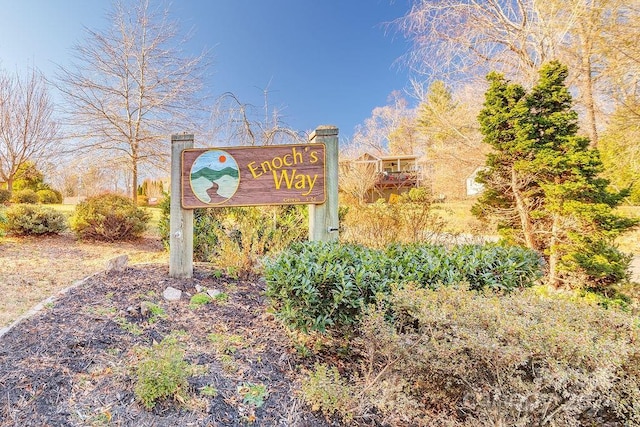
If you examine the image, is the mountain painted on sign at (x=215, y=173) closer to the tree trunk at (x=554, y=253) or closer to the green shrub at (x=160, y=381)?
the green shrub at (x=160, y=381)

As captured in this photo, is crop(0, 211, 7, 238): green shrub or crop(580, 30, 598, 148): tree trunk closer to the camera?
crop(0, 211, 7, 238): green shrub

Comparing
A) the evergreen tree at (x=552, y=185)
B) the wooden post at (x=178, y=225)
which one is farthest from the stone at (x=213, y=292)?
Answer: the evergreen tree at (x=552, y=185)

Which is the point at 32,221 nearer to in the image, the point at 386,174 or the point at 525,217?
the point at 525,217

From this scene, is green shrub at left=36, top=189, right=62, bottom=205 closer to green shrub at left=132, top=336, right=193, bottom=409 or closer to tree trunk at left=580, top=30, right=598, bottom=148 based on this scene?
green shrub at left=132, top=336, right=193, bottom=409

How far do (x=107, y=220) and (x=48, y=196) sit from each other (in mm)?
14153

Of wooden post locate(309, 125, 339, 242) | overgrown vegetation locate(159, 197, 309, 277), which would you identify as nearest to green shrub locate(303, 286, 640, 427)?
wooden post locate(309, 125, 339, 242)

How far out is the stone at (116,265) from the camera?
3920 millimetres

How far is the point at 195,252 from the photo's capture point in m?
4.87

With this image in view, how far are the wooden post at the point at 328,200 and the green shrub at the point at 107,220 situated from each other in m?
5.01

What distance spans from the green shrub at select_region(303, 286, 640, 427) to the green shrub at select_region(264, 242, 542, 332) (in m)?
0.22

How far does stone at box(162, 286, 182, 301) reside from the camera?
3.27 metres

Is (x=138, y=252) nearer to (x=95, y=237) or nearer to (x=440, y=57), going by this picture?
(x=95, y=237)

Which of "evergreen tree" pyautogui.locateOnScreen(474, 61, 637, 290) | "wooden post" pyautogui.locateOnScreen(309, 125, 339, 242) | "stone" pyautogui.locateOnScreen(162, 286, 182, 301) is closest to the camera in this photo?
"stone" pyautogui.locateOnScreen(162, 286, 182, 301)

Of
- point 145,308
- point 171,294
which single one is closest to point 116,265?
point 171,294
